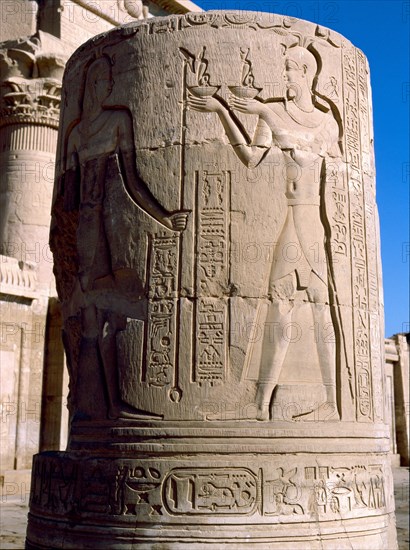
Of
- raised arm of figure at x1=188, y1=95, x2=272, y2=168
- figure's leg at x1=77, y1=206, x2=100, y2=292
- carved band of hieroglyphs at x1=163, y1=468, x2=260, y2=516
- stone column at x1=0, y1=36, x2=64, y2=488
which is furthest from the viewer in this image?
stone column at x1=0, y1=36, x2=64, y2=488

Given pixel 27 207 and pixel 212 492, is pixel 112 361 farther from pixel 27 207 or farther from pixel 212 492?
pixel 27 207

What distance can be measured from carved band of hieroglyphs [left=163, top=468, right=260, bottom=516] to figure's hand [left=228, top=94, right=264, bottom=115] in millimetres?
2355

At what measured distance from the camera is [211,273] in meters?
4.50

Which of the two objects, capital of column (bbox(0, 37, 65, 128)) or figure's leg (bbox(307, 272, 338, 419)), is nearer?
figure's leg (bbox(307, 272, 338, 419))

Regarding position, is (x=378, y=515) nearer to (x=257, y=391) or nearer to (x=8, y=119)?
(x=257, y=391)

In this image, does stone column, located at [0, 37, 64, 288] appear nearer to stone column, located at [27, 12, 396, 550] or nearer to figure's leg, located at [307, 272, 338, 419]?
stone column, located at [27, 12, 396, 550]

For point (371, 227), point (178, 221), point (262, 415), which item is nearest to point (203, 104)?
point (178, 221)

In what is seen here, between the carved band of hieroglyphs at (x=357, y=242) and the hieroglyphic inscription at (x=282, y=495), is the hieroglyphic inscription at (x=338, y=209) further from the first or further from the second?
the hieroglyphic inscription at (x=282, y=495)

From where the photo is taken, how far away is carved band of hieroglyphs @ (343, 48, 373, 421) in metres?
4.80

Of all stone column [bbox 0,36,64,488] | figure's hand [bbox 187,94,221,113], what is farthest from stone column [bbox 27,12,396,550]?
stone column [bbox 0,36,64,488]

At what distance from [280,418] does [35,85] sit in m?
10.3

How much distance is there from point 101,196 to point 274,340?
1605 mm

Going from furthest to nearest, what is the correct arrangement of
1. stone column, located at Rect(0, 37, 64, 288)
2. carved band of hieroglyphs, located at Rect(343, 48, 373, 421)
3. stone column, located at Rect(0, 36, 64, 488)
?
stone column, located at Rect(0, 37, 64, 288)
stone column, located at Rect(0, 36, 64, 488)
carved band of hieroglyphs, located at Rect(343, 48, 373, 421)

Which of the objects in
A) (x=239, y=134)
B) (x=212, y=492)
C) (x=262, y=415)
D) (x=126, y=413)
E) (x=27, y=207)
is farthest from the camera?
(x=27, y=207)
